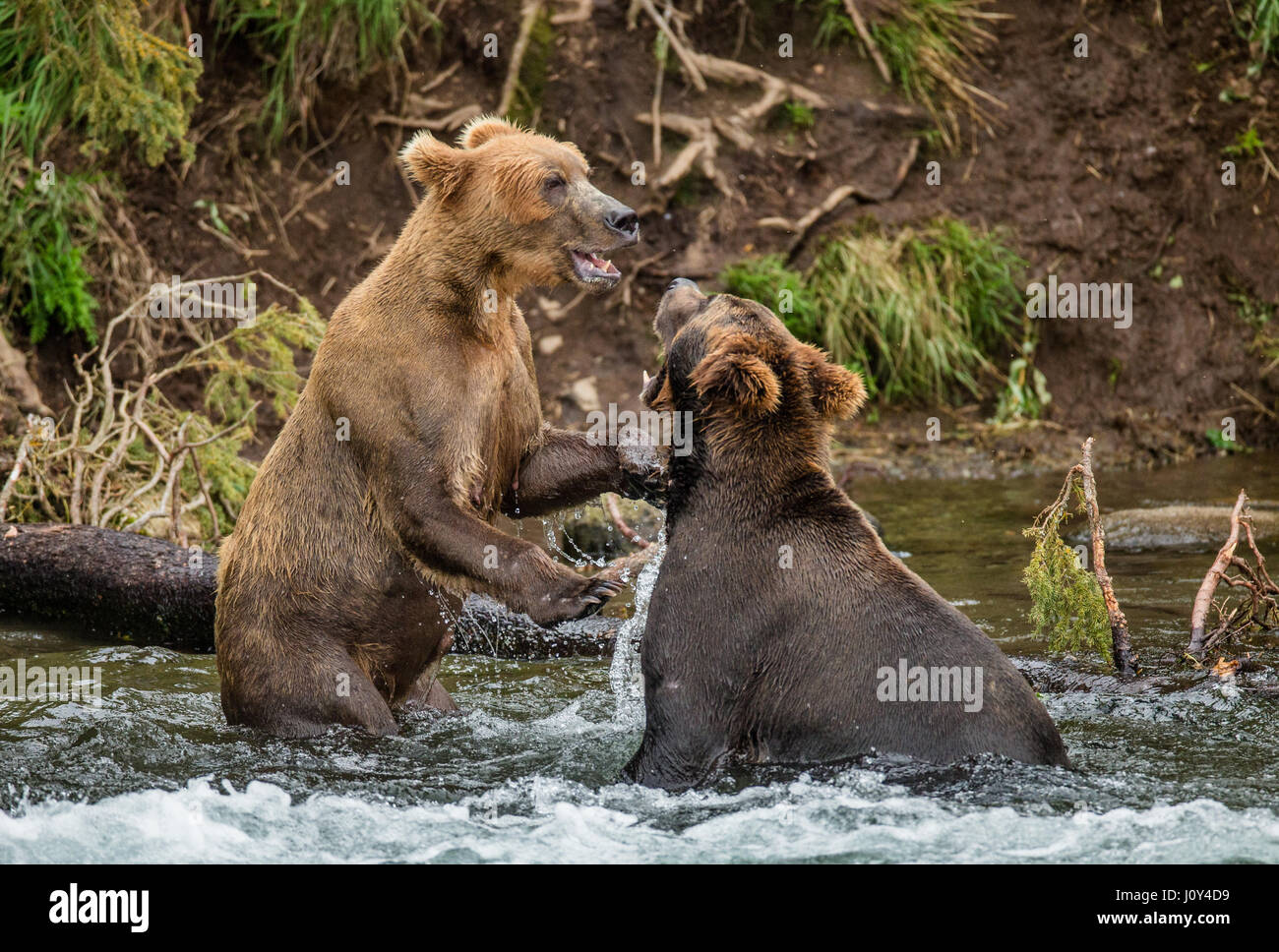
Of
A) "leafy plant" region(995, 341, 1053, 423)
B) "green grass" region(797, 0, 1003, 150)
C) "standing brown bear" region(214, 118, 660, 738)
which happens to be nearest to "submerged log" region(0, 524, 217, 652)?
"standing brown bear" region(214, 118, 660, 738)

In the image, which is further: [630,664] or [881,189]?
[881,189]

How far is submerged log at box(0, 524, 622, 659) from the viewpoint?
301 inches

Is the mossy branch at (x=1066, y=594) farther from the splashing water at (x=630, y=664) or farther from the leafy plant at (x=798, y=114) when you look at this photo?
the leafy plant at (x=798, y=114)

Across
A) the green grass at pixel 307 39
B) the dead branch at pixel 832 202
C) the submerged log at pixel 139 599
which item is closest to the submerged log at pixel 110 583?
the submerged log at pixel 139 599

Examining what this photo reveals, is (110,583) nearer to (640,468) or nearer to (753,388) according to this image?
(640,468)

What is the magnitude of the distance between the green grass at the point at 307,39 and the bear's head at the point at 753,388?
26.1 feet

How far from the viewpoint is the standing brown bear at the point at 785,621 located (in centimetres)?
479

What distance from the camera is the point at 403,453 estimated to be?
18.5 ft

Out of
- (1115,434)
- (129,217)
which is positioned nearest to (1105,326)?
(1115,434)

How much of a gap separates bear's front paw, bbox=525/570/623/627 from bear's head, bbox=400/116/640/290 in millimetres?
1232


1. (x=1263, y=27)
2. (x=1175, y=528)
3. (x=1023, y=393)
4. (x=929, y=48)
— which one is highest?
(x=1263, y=27)

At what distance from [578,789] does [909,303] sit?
8.66 metres

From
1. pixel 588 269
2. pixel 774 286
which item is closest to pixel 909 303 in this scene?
pixel 774 286

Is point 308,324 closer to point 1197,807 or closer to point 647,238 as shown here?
point 647,238
